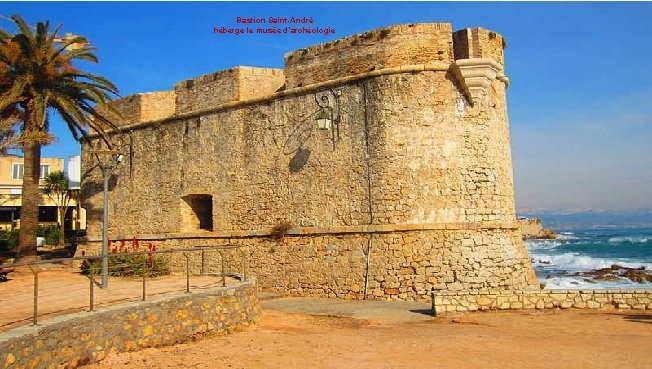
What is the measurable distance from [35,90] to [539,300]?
47.1 ft

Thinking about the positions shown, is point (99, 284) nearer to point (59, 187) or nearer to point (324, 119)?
point (324, 119)

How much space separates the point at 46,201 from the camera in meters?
38.2

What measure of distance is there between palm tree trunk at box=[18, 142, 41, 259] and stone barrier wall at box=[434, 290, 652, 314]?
40.7 ft

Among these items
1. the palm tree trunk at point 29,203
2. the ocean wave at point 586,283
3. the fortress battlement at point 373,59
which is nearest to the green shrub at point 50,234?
the palm tree trunk at point 29,203

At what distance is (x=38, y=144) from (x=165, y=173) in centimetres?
374

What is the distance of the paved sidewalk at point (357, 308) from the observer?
423 inches

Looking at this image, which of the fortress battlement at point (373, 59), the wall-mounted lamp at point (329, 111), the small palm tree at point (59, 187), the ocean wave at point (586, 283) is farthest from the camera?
the small palm tree at point (59, 187)

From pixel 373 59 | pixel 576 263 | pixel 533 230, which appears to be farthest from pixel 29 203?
pixel 533 230

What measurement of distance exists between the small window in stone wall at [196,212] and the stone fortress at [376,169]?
46.2 inches

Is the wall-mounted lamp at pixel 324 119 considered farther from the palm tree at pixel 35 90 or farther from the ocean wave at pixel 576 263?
the ocean wave at pixel 576 263

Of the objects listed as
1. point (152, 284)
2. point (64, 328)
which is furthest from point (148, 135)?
point (64, 328)

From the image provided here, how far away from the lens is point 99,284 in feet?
38.1

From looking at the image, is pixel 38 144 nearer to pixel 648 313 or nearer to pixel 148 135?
pixel 148 135

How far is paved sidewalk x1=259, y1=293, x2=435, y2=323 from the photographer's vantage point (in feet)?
35.2
